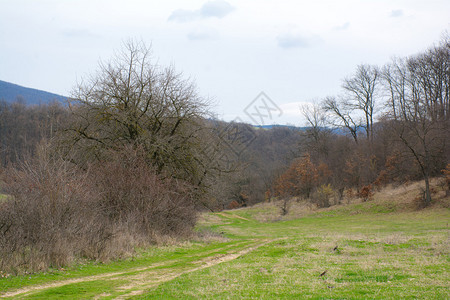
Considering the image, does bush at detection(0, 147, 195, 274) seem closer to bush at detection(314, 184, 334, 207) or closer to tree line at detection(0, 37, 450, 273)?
tree line at detection(0, 37, 450, 273)

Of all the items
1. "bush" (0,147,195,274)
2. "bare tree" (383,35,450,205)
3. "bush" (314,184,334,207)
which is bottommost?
"bush" (314,184,334,207)

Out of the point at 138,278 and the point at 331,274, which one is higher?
the point at 331,274

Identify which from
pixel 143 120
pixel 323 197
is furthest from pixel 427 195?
pixel 143 120

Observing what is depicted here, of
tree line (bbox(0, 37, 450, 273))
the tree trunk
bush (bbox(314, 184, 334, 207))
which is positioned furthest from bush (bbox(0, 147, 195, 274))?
bush (bbox(314, 184, 334, 207))

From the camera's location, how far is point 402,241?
16328 millimetres

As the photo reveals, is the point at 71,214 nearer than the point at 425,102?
Yes

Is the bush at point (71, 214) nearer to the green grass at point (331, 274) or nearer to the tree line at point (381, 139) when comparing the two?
the green grass at point (331, 274)

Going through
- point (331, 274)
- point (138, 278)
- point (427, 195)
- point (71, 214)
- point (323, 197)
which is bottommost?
point (323, 197)

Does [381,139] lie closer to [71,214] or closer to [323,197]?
[323,197]

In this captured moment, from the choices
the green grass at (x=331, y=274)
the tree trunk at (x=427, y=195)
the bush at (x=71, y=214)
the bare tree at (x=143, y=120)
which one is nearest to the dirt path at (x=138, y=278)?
the green grass at (x=331, y=274)

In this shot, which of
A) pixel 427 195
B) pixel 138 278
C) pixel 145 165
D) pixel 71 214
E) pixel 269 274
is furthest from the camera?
pixel 427 195

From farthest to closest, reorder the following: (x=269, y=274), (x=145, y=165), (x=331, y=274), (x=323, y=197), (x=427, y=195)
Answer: (x=323, y=197) < (x=427, y=195) < (x=145, y=165) < (x=269, y=274) < (x=331, y=274)

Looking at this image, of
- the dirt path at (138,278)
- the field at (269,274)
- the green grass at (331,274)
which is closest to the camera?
the green grass at (331,274)

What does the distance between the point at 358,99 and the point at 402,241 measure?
4899 cm
